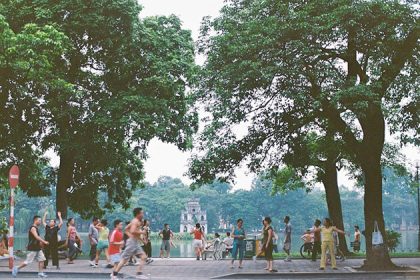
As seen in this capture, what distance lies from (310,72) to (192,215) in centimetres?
12200

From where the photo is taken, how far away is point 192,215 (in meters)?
141

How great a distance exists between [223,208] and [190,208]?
7772mm

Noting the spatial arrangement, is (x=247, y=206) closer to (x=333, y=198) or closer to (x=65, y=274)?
(x=333, y=198)

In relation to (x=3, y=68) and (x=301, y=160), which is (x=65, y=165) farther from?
(x=301, y=160)

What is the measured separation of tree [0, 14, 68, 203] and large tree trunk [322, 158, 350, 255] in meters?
14.4

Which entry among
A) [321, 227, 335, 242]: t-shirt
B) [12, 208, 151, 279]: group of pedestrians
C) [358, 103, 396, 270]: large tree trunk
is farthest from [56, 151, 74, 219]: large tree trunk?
[358, 103, 396, 270]: large tree trunk

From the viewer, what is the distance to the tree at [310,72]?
20328 millimetres

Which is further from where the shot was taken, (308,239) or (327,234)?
(308,239)

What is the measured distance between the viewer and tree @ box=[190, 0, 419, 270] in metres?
20.3

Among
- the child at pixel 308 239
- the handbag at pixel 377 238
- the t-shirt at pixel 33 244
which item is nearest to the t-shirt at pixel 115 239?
the t-shirt at pixel 33 244

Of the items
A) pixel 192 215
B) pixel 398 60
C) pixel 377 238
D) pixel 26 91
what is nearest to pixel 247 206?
pixel 192 215

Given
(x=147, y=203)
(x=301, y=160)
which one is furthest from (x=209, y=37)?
(x=147, y=203)

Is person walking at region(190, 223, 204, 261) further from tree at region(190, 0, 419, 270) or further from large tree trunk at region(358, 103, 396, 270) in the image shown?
large tree trunk at region(358, 103, 396, 270)

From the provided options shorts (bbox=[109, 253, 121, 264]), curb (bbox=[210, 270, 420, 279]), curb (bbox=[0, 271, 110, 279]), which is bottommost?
curb (bbox=[0, 271, 110, 279])
